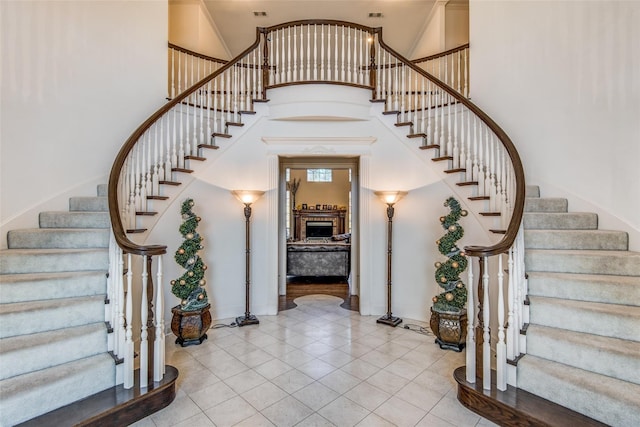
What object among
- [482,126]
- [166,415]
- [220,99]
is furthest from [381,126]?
[166,415]

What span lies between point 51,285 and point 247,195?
2.25 m

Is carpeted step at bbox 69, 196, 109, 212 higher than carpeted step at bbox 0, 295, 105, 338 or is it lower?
higher

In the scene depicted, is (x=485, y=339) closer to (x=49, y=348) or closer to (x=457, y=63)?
(x=49, y=348)

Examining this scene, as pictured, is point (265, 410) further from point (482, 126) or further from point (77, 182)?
point (482, 126)

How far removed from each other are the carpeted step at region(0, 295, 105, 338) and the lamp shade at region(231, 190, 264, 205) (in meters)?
2.04

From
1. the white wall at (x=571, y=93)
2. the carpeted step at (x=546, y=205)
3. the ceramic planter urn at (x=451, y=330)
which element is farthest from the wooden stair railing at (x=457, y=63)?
the ceramic planter urn at (x=451, y=330)

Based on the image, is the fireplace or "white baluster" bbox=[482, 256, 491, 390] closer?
"white baluster" bbox=[482, 256, 491, 390]

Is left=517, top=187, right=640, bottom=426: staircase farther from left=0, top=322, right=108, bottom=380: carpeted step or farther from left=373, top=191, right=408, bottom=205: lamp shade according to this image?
left=0, top=322, right=108, bottom=380: carpeted step

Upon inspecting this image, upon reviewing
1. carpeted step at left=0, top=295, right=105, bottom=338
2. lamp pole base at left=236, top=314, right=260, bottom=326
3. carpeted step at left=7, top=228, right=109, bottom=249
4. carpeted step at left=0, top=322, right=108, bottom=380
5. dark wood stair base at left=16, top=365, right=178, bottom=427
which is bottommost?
lamp pole base at left=236, top=314, right=260, bottom=326

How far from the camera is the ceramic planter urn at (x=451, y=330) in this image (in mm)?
3307

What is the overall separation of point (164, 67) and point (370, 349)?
461 centimetres

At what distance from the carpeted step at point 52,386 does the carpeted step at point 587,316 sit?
3222 mm

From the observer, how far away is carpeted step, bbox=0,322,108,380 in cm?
193

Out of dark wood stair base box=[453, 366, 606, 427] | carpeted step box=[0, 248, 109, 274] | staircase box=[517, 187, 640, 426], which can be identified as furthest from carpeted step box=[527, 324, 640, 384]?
carpeted step box=[0, 248, 109, 274]
